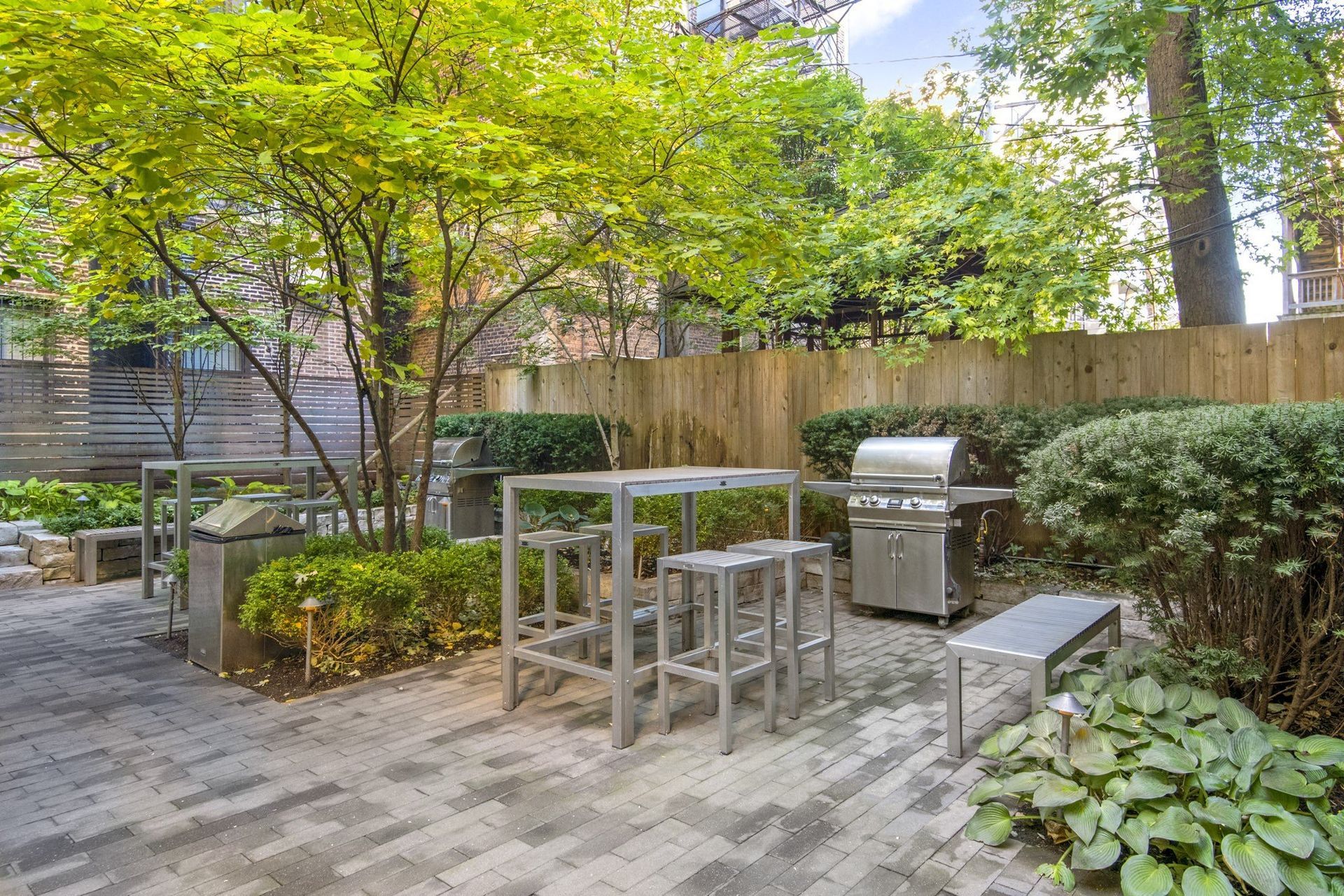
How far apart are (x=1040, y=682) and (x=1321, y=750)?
2.76 feet

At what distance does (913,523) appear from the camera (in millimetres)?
5199

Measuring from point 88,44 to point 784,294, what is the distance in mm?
5464

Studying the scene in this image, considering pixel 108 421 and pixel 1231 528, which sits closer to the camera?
pixel 1231 528

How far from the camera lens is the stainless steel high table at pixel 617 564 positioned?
324cm

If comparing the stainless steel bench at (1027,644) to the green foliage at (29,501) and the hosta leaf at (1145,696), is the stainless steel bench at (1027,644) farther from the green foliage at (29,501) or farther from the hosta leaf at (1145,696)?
the green foliage at (29,501)

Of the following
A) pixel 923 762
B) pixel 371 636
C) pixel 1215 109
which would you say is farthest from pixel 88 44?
pixel 1215 109

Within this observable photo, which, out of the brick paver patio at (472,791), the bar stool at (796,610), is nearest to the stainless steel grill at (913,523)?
the brick paver patio at (472,791)

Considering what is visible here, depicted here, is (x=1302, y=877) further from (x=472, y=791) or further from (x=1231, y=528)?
(x=472, y=791)

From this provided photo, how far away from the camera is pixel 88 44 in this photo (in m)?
2.93

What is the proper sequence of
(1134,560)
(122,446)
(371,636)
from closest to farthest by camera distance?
(1134,560)
(371,636)
(122,446)

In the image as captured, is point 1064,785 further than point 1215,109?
No

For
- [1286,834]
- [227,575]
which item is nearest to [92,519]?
[227,575]

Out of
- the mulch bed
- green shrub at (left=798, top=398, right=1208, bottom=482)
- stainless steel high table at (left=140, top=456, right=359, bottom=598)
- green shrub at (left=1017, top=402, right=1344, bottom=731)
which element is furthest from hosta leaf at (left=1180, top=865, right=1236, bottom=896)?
stainless steel high table at (left=140, top=456, right=359, bottom=598)

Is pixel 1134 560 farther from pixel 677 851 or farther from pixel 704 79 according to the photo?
pixel 704 79
